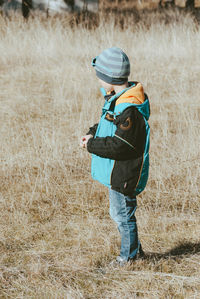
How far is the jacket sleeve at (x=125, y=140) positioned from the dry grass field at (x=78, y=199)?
2.47ft

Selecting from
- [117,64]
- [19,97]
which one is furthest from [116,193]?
[19,97]

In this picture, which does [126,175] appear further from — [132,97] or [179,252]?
[179,252]

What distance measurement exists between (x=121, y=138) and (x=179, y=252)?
1.10 meters

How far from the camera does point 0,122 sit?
16.0 ft

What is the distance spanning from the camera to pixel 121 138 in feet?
6.63

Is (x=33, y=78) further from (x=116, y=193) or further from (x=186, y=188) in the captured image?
(x=116, y=193)

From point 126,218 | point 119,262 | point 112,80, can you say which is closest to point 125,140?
point 112,80

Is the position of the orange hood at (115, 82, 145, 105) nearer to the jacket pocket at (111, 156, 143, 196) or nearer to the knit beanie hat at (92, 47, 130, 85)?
the knit beanie hat at (92, 47, 130, 85)

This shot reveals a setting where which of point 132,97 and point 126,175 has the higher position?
point 132,97

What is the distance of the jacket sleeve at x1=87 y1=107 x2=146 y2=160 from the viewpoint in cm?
201

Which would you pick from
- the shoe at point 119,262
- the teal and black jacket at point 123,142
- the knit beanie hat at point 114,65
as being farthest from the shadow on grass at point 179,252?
the knit beanie hat at point 114,65

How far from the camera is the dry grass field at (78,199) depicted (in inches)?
89.6

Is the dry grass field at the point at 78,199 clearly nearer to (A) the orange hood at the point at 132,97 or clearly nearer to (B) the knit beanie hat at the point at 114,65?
(A) the orange hood at the point at 132,97

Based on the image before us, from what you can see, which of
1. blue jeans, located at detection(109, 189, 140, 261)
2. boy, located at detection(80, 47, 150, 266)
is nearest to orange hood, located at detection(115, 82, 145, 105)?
boy, located at detection(80, 47, 150, 266)
